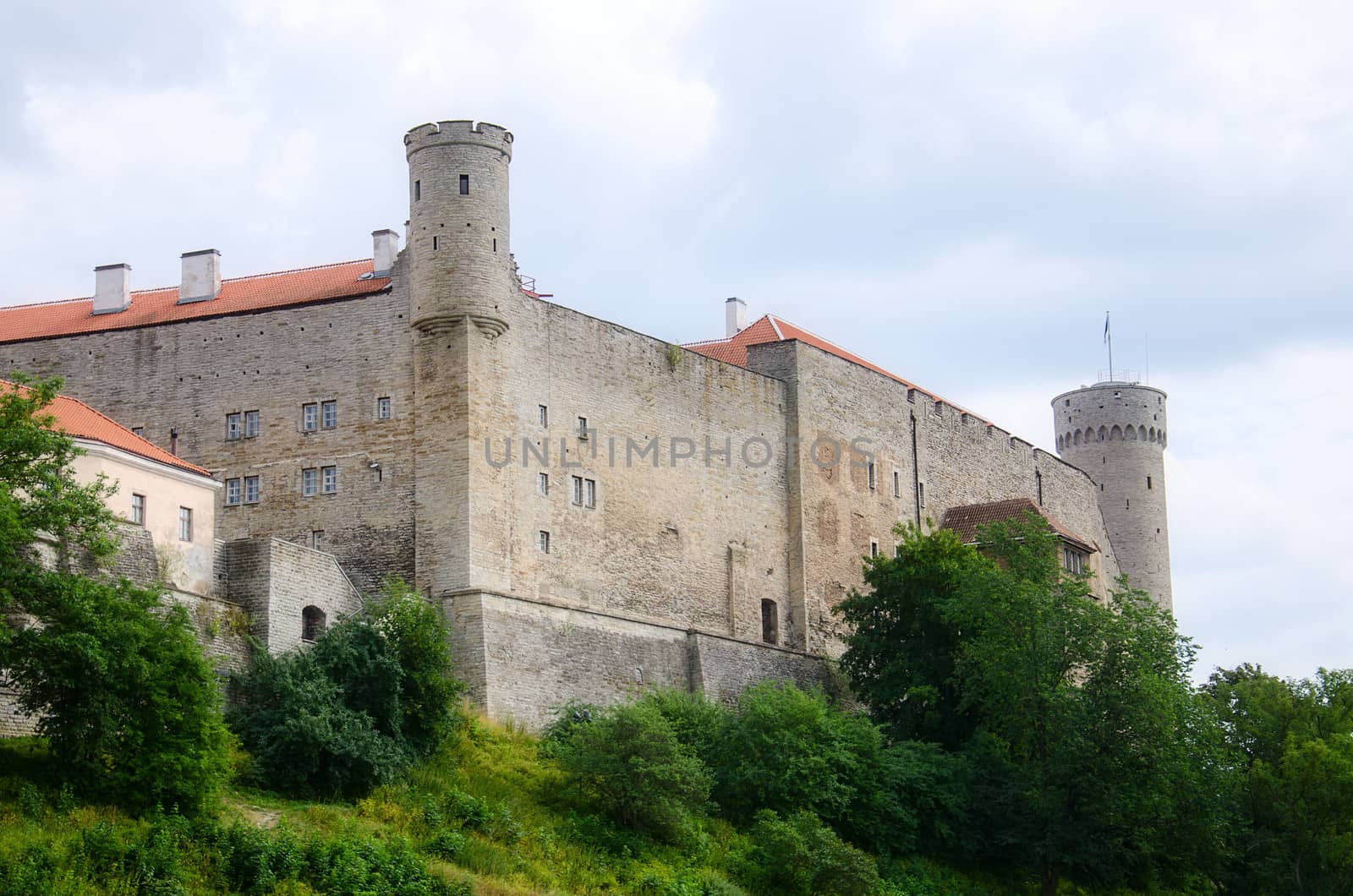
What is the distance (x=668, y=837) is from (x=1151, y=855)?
16162mm

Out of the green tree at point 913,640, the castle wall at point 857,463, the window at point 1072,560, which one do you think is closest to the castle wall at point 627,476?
the castle wall at point 857,463

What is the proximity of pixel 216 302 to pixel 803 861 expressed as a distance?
71.7 ft

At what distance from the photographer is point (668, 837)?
45.0 metres

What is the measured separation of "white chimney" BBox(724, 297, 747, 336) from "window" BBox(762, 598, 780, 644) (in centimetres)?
1148

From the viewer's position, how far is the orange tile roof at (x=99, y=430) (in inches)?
1693

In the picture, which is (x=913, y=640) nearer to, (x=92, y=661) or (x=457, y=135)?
(x=457, y=135)

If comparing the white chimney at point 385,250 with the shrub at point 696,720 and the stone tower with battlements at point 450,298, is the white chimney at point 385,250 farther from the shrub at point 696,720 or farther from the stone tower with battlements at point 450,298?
the shrub at point 696,720

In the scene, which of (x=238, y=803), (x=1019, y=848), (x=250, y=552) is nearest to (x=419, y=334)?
(x=250, y=552)

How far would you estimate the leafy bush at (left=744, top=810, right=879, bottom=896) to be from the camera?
1769 inches

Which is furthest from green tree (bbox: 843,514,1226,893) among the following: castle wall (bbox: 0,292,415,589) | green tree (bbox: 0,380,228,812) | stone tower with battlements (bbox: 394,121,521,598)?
green tree (bbox: 0,380,228,812)

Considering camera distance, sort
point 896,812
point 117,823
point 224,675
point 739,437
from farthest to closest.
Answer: point 739,437 < point 896,812 < point 224,675 < point 117,823

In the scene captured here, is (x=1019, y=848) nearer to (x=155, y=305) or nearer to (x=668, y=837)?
(x=668, y=837)

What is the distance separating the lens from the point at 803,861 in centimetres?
4500

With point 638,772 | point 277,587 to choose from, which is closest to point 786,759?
point 638,772
